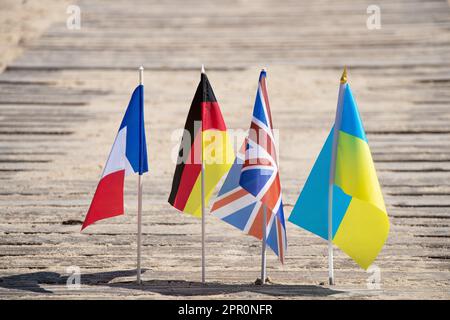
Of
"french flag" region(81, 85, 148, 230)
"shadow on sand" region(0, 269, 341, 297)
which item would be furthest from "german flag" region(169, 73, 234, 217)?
"shadow on sand" region(0, 269, 341, 297)

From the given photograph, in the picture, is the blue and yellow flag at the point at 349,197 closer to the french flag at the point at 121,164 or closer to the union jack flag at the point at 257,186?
the union jack flag at the point at 257,186

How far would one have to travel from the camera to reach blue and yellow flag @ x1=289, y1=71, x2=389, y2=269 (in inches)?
270

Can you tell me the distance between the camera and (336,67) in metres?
14.5

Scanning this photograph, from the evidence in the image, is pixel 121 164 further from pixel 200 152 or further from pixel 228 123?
pixel 228 123

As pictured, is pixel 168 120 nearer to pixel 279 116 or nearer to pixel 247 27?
pixel 279 116

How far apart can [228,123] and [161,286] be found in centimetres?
524

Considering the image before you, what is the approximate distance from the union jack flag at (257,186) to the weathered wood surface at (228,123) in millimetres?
444

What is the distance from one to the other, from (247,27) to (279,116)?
4.08 metres

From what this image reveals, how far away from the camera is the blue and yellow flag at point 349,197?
687cm

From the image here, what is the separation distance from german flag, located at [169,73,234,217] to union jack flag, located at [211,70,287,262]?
13 cm

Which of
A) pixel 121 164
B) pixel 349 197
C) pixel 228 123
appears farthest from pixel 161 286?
pixel 228 123

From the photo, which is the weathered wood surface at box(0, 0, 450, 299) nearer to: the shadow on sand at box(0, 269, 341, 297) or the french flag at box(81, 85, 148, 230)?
the shadow on sand at box(0, 269, 341, 297)
